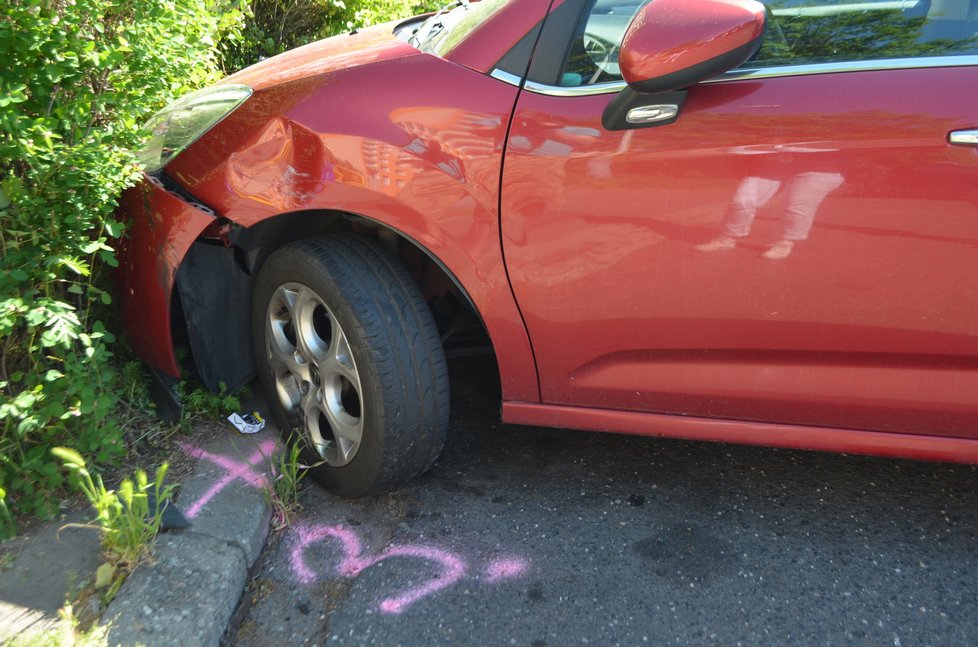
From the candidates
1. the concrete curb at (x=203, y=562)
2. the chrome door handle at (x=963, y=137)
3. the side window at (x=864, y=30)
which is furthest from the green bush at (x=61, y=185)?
the chrome door handle at (x=963, y=137)

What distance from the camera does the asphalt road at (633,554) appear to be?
2047 millimetres

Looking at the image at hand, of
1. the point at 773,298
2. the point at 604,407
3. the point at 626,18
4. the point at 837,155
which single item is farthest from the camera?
the point at 604,407

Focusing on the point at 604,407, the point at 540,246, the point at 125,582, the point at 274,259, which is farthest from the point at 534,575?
the point at 274,259

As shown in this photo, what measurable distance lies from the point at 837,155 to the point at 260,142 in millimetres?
1519

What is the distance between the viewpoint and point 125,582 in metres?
2.08

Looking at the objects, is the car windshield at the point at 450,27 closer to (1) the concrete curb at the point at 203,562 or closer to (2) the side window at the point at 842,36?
(2) the side window at the point at 842,36

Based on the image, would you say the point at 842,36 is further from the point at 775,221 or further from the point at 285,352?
the point at 285,352

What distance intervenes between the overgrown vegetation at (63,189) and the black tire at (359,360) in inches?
21.4

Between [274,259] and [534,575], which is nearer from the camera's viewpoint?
[534,575]

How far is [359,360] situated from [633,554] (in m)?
0.95

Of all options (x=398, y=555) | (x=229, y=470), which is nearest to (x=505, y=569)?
(x=398, y=555)

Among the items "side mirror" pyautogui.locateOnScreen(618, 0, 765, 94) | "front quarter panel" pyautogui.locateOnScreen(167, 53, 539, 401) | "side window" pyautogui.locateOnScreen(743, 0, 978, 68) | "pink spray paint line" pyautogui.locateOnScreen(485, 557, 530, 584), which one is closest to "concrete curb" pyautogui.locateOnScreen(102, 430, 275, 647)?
"pink spray paint line" pyautogui.locateOnScreen(485, 557, 530, 584)

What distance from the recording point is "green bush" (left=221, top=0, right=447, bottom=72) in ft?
15.2

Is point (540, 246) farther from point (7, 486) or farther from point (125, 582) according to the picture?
point (7, 486)
